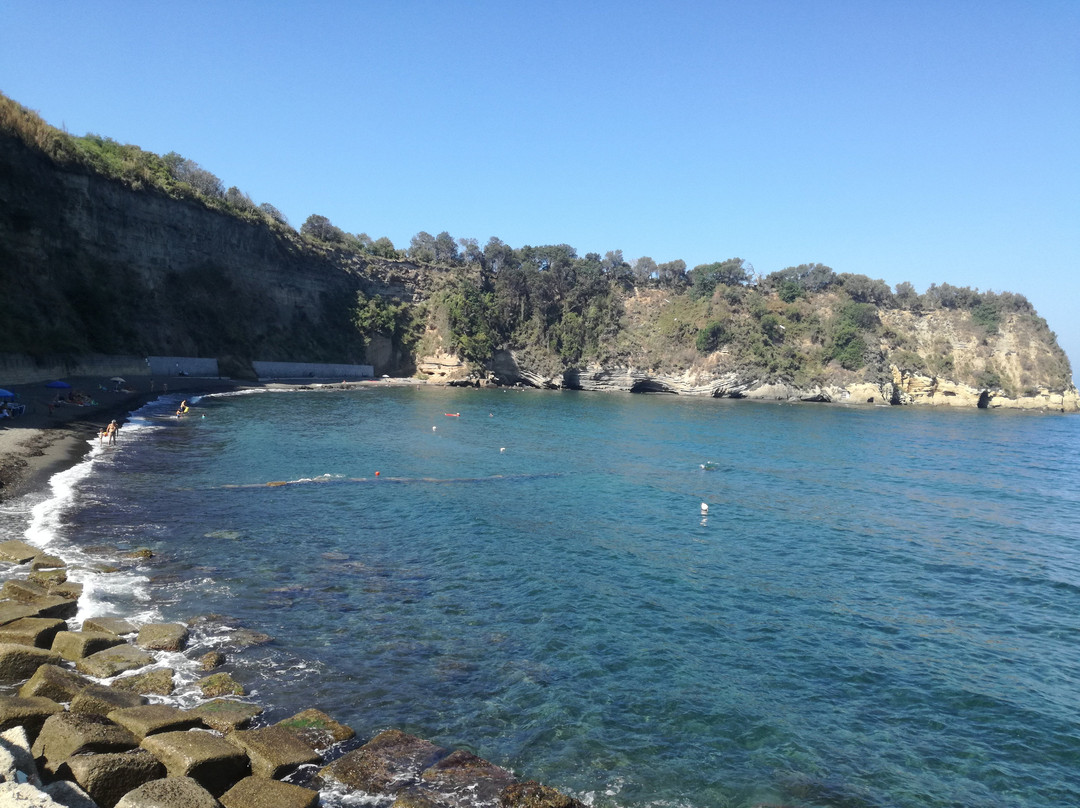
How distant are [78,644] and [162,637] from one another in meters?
1.30

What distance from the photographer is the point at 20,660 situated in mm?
9961

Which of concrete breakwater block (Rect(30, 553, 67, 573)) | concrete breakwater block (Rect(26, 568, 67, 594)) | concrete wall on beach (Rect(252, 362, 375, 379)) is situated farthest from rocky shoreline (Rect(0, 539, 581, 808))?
concrete wall on beach (Rect(252, 362, 375, 379))

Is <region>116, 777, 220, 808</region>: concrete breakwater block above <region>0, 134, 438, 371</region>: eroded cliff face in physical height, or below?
below

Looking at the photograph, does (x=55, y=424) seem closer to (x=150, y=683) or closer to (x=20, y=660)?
(x=20, y=660)

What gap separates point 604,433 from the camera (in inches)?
1948

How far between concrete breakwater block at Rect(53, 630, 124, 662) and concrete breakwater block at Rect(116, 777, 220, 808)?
5120 millimetres

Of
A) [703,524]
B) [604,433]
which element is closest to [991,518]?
[703,524]

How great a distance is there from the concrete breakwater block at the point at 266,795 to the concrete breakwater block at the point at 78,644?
198 inches

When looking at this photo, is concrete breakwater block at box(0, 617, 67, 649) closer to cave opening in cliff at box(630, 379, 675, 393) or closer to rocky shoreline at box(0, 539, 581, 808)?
rocky shoreline at box(0, 539, 581, 808)

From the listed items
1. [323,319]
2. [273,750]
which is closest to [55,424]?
[273,750]

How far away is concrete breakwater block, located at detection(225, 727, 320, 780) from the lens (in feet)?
27.3

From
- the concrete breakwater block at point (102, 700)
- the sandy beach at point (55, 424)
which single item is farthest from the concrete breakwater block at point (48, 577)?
the sandy beach at point (55, 424)

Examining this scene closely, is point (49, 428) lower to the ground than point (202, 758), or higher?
higher

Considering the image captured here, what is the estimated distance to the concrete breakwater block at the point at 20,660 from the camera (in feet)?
32.2
